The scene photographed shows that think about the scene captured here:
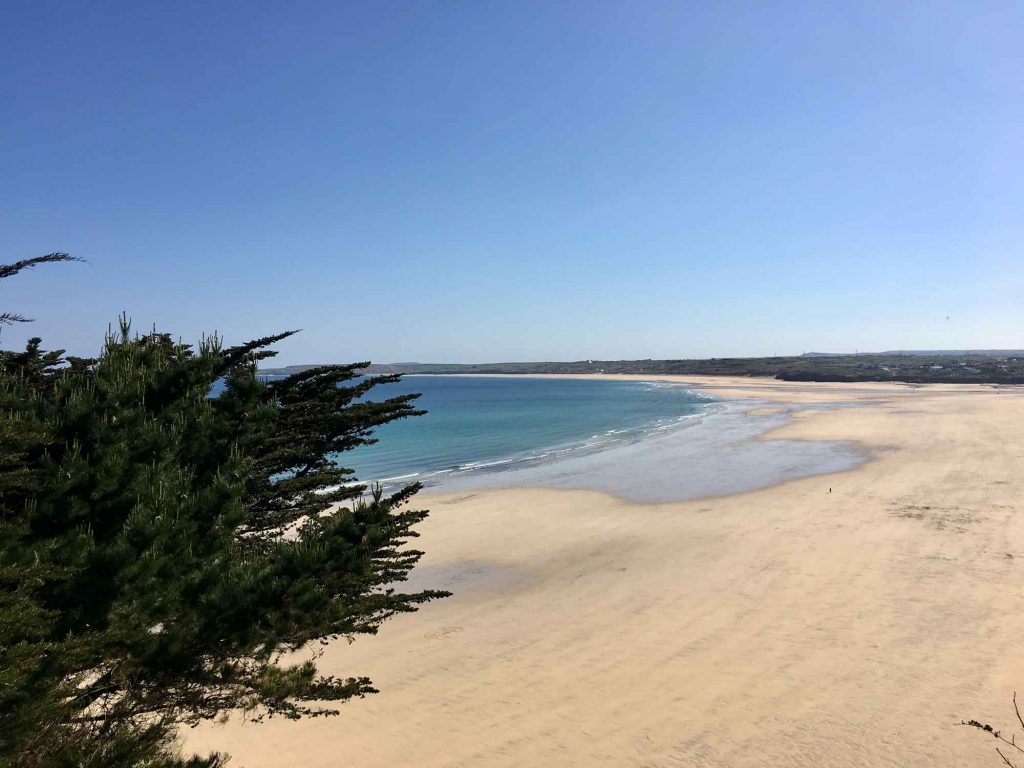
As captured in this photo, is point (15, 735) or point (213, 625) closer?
point (15, 735)

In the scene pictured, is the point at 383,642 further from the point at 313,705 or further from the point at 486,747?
the point at 486,747

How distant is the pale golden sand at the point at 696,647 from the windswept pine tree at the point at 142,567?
3.61 m

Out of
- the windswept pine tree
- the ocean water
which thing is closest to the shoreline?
the ocean water

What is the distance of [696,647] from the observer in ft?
→ 33.6

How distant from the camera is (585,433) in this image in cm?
4531

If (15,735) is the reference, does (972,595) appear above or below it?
below

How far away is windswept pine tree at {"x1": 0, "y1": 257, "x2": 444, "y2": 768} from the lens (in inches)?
153

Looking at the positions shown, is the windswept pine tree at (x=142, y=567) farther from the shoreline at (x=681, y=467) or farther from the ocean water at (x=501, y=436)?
the ocean water at (x=501, y=436)

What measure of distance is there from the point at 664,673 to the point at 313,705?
17.3 feet

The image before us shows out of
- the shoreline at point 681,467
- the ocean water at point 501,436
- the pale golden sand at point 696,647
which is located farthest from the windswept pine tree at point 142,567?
the ocean water at point 501,436

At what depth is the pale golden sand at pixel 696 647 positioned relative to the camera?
7.75 meters

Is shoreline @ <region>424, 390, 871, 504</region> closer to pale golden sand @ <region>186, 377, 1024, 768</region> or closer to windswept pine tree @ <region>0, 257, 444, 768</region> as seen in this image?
pale golden sand @ <region>186, 377, 1024, 768</region>

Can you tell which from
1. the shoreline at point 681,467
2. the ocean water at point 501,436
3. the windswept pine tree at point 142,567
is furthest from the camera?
the ocean water at point 501,436

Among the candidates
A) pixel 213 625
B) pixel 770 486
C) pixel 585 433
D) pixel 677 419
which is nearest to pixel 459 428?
pixel 585 433
